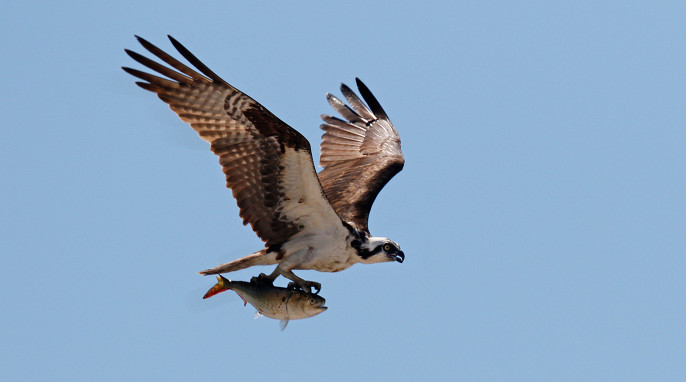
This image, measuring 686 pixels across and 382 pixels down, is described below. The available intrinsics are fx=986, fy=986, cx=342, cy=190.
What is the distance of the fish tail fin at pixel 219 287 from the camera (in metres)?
8.71

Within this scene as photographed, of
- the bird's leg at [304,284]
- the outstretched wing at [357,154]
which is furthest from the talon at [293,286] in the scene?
the outstretched wing at [357,154]

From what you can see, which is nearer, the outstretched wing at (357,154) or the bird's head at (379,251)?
the bird's head at (379,251)

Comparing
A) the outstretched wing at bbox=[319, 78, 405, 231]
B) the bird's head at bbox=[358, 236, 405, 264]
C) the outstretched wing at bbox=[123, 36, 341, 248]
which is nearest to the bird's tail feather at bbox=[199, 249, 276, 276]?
the outstretched wing at bbox=[123, 36, 341, 248]

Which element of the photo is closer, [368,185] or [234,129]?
[234,129]

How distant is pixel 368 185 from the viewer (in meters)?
11.2

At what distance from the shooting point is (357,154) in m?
12.6

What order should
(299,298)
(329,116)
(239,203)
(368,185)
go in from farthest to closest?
(329,116) < (368,185) < (239,203) < (299,298)

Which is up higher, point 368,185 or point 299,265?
point 368,185

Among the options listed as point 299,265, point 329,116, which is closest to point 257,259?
point 299,265

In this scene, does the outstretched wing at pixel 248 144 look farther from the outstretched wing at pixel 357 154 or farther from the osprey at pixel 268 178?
the outstretched wing at pixel 357 154

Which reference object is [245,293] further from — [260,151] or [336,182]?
[336,182]

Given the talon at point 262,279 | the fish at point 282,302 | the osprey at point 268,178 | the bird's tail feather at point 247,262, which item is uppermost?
the osprey at point 268,178

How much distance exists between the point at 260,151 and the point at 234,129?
1.00ft

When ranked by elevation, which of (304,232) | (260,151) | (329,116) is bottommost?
(304,232)
